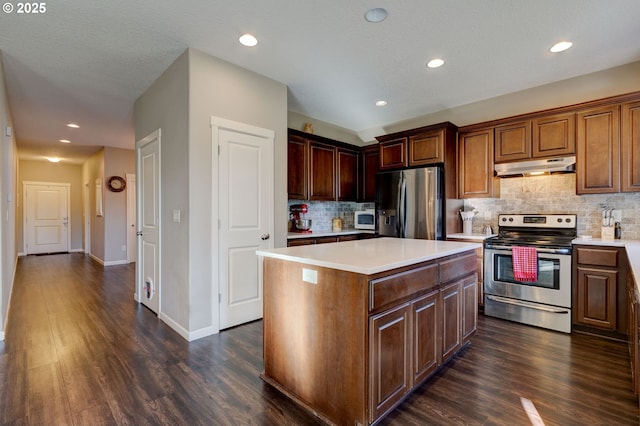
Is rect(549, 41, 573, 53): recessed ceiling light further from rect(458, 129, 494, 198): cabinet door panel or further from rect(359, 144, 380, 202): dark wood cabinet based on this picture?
rect(359, 144, 380, 202): dark wood cabinet

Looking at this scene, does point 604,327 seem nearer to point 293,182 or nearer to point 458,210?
point 458,210

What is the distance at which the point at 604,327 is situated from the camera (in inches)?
111

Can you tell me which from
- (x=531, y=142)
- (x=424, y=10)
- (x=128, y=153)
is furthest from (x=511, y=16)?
(x=128, y=153)

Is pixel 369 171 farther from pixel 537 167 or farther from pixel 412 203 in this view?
pixel 537 167


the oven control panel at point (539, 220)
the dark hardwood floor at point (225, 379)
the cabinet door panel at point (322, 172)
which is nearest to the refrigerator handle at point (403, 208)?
the cabinet door panel at point (322, 172)

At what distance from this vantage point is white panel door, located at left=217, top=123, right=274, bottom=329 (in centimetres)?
304

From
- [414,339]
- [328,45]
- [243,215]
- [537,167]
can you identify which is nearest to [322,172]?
[243,215]

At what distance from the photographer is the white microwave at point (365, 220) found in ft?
16.1

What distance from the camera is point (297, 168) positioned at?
13.9 feet

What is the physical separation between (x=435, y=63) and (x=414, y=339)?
2.73 meters

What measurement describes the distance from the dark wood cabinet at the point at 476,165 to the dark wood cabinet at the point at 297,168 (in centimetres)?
216

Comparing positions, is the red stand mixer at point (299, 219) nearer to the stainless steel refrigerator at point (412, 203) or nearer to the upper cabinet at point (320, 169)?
the upper cabinet at point (320, 169)

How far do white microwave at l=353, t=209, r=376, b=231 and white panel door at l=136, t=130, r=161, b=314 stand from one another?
3.06 metres

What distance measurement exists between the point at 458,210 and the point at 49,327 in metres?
5.08
